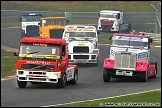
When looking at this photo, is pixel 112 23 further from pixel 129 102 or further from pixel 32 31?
pixel 129 102

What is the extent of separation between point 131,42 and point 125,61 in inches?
74.8

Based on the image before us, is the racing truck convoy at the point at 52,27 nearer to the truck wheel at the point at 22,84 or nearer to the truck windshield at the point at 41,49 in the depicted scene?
the truck windshield at the point at 41,49

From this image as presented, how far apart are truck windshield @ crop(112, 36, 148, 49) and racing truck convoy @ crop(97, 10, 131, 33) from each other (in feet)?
118

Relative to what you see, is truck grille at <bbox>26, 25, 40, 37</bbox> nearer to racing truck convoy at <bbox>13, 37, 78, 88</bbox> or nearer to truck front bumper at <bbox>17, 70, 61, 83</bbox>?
racing truck convoy at <bbox>13, 37, 78, 88</bbox>

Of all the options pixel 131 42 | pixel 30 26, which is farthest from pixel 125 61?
pixel 30 26

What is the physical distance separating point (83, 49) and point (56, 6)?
50.6 metres

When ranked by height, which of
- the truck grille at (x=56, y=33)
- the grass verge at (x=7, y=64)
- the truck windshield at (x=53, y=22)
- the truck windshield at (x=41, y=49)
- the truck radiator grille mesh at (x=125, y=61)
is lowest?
the grass verge at (x=7, y=64)

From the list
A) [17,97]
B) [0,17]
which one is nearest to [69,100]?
[17,97]

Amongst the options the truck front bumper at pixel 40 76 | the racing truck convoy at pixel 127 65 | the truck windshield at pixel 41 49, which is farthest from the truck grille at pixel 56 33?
the truck front bumper at pixel 40 76

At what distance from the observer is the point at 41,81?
76.2ft

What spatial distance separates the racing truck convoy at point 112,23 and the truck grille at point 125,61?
3761 centimetres

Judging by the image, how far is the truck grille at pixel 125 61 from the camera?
87.4ft

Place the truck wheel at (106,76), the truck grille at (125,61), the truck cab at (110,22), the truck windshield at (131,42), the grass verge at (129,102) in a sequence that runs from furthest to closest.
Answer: the truck cab at (110,22), the truck windshield at (131,42), the truck wheel at (106,76), the truck grille at (125,61), the grass verge at (129,102)

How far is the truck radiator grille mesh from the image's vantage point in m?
26.6
